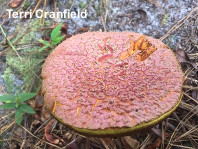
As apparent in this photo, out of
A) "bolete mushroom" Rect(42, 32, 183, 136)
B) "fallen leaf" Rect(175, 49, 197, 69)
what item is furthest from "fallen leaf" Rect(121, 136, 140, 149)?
"fallen leaf" Rect(175, 49, 197, 69)

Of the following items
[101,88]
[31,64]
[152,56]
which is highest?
[152,56]

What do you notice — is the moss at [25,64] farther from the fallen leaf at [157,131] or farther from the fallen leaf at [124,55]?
the fallen leaf at [157,131]

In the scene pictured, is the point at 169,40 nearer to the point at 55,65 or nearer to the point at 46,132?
the point at 55,65

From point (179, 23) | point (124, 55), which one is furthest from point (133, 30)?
point (124, 55)

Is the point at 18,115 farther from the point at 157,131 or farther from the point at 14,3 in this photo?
the point at 14,3

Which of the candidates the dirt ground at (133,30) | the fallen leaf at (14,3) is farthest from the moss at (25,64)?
the fallen leaf at (14,3)

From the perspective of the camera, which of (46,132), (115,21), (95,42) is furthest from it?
(115,21)

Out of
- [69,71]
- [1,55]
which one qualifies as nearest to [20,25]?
[1,55]
